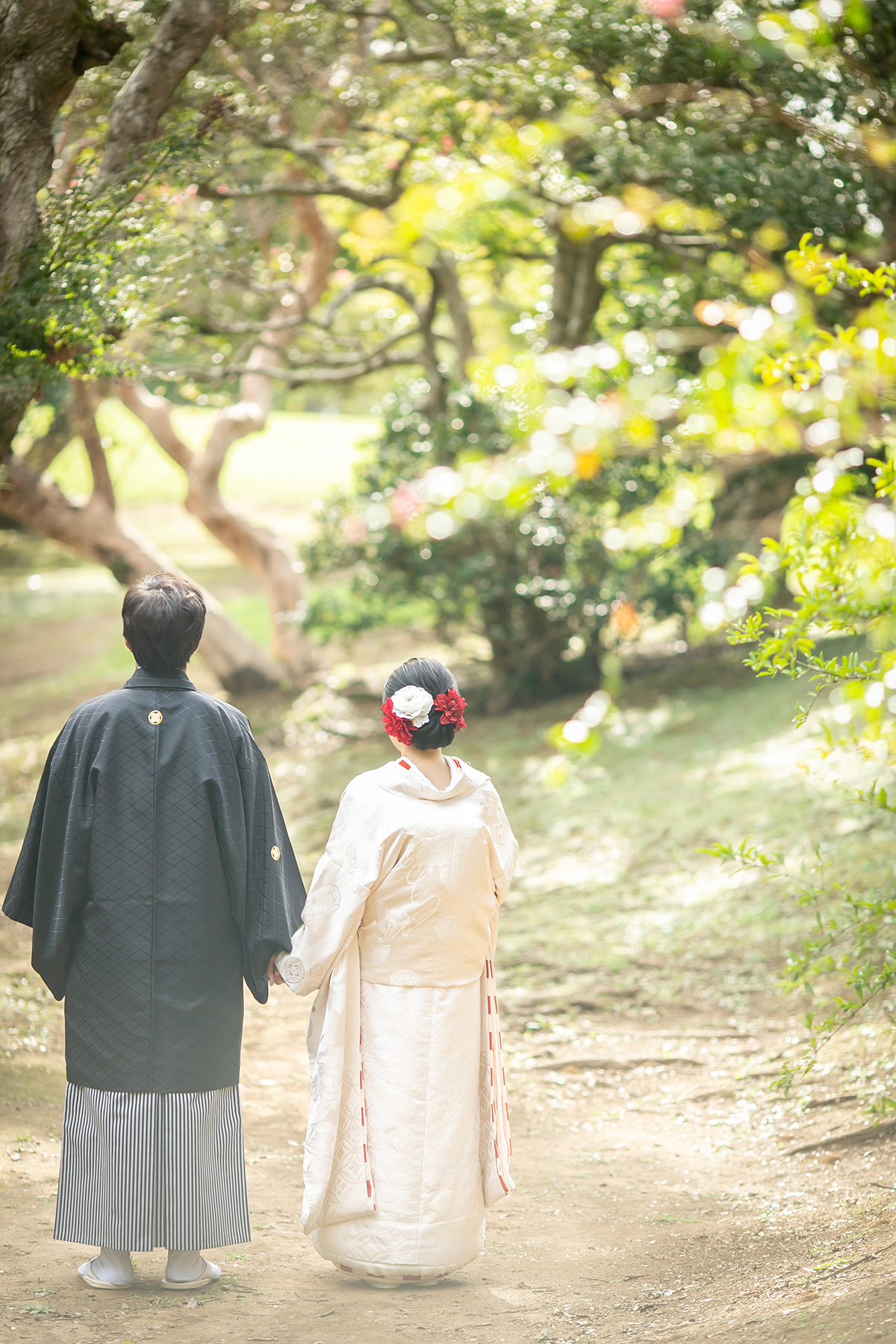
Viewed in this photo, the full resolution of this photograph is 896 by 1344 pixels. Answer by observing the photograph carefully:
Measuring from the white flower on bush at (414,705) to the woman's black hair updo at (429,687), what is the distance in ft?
0.06

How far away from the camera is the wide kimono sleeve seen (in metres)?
3.17

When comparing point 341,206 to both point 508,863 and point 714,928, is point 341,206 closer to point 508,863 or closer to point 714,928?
point 714,928

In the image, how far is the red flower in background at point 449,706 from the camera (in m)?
3.38

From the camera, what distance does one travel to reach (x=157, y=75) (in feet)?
16.1

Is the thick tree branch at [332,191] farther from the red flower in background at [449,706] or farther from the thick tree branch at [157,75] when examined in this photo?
the red flower in background at [449,706]

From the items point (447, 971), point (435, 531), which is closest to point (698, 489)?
point (435, 531)

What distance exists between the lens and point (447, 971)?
3354 mm

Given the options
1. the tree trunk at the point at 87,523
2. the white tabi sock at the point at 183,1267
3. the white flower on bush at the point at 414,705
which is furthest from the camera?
the tree trunk at the point at 87,523

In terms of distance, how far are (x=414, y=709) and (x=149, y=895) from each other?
866mm

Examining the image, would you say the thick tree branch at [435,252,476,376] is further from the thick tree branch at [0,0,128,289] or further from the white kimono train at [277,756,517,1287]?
the white kimono train at [277,756,517,1287]

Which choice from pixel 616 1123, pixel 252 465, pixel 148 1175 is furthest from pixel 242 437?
pixel 252 465

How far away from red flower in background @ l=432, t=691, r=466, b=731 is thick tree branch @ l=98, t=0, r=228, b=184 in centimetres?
286

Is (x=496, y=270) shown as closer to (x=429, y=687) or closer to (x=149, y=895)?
(x=429, y=687)

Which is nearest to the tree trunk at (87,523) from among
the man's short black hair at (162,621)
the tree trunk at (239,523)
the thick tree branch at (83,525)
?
the thick tree branch at (83,525)
